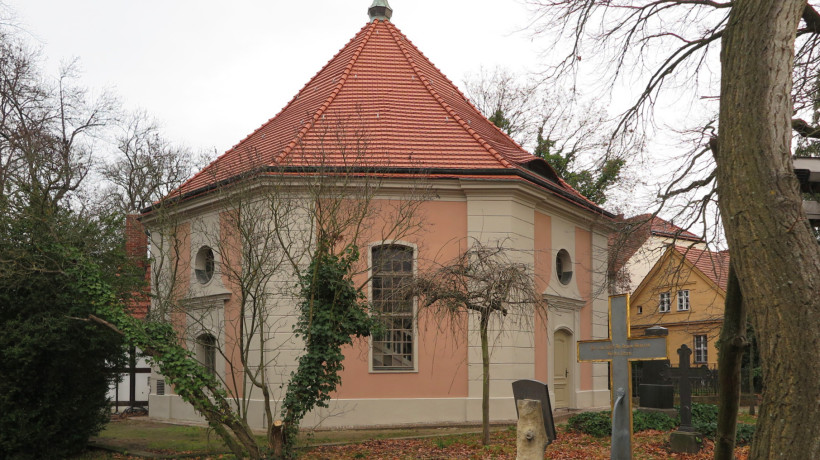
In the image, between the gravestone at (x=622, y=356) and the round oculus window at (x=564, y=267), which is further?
the round oculus window at (x=564, y=267)

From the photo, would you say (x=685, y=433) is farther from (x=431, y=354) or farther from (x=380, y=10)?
(x=380, y=10)

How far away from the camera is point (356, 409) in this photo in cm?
1556

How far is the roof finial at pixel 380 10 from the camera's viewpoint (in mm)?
21438

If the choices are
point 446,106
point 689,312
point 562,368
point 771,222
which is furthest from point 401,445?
point 689,312

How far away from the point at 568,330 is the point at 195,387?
10756 mm

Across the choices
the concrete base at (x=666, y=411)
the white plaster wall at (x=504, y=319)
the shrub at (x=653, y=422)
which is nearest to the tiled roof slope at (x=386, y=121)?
the white plaster wall at (x=504, y=319)

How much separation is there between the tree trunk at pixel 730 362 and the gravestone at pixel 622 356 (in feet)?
4.53

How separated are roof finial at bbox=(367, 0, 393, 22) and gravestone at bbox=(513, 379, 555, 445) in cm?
1546

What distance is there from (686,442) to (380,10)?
14.9 metres

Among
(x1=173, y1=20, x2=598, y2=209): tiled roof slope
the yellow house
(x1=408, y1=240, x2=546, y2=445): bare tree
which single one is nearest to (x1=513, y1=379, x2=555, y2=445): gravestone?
(x1=408, y1=240, x2=546, y2=445): bare tree

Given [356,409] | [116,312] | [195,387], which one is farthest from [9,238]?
[356,409]

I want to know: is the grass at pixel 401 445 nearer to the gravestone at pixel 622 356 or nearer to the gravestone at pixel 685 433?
the gravestone at pixel 685 433

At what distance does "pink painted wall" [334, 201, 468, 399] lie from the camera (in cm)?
1579

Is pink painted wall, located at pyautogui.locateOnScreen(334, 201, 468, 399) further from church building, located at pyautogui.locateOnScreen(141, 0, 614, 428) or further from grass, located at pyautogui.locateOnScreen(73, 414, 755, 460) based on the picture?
grass, located at pyautogui.locateOnScreen(73, 414, 755, 460)
